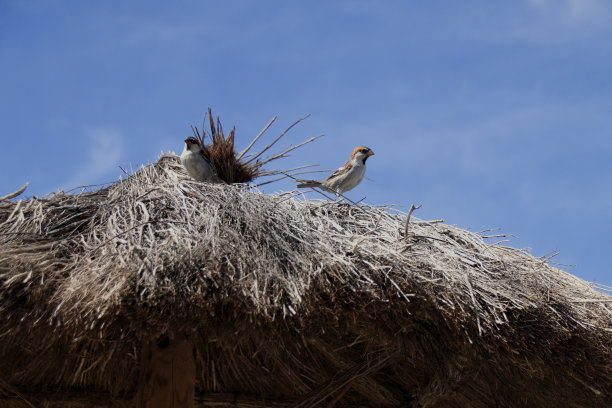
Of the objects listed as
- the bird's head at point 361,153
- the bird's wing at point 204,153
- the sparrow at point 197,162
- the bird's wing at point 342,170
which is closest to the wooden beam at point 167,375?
the sparrow at point 197,162

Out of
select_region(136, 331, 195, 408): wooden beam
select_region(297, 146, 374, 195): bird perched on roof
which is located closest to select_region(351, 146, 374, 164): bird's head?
select_region(297, 146, 374, 195): bird perched on roof

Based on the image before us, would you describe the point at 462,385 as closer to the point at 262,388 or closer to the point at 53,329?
the point at 262,388

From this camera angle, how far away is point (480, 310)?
11.7ft

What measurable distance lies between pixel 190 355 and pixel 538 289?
196 centimetres

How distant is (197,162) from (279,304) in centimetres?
159

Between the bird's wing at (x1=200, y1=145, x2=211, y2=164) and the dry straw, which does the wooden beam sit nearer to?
the dry straw

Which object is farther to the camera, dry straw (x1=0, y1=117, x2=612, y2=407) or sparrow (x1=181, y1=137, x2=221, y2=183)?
sparrow (x1=181, y1=137, x2=221, y2=183)

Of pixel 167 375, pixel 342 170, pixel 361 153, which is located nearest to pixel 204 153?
pixel 342 170

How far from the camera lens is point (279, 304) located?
3.25 metres

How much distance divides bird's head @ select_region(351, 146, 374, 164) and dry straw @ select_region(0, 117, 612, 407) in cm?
109

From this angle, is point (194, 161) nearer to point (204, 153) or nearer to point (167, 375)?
point (204, 153)

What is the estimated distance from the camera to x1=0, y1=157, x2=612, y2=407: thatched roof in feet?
10.7

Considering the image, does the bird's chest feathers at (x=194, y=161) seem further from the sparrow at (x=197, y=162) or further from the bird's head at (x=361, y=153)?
the bird's head at (x=361, y=153)

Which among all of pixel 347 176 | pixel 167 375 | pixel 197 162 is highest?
pixel 347 176
